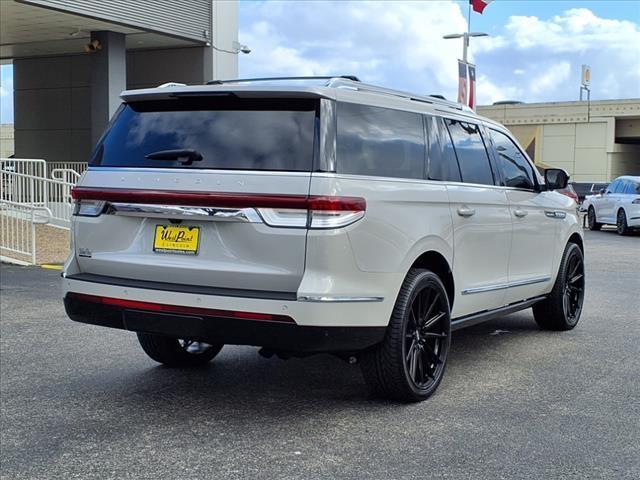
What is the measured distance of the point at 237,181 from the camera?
14.7 feet

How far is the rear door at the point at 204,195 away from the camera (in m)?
4.40

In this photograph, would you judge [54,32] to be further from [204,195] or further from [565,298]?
[204,195]

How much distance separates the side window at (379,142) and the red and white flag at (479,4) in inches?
590

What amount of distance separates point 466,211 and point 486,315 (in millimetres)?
965

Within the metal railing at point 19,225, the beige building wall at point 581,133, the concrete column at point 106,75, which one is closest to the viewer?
the metal railing at point 19,225

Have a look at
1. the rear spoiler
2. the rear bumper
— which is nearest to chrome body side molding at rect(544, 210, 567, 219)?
the rear bumper

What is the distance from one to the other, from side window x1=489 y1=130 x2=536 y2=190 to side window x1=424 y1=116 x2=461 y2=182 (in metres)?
0.89

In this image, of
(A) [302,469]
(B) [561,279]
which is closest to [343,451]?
(A) [302,469]

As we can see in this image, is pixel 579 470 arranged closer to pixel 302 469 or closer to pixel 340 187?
pixel 302 469

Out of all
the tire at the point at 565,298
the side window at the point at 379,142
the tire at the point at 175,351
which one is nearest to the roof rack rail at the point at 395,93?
the side window at the point at 379,142

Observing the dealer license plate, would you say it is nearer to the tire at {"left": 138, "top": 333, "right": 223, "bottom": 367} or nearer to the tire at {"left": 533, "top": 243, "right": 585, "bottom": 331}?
the tire at {"left": 138, "top": 333, "right": 223, "bottom": 367}

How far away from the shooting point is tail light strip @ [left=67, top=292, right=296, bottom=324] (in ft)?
14.3

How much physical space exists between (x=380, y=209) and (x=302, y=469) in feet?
5.03

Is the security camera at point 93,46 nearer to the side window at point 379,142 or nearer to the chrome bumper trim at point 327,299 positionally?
the side window at point 379,142
